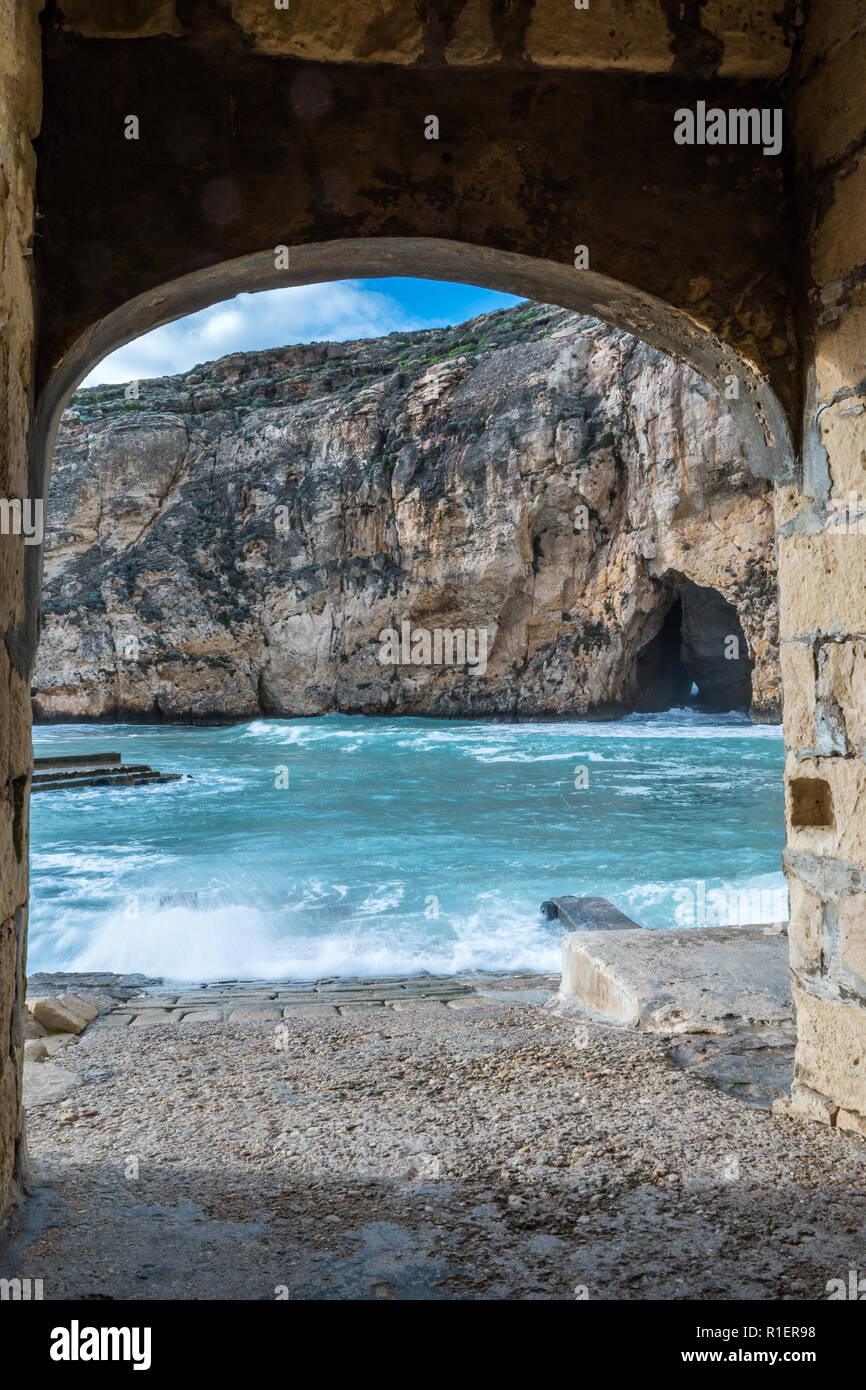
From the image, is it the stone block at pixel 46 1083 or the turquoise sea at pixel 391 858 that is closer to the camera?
the stone block at pixel 46 1083

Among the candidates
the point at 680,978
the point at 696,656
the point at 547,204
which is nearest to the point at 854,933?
the point at 680,978

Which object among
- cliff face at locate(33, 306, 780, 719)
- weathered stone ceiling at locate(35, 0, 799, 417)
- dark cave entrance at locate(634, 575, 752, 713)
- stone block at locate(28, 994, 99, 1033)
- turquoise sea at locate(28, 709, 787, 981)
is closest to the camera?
weathered stone ceiling at locate(35, 0, 799, 417)

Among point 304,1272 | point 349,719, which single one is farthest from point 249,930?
point 349,719

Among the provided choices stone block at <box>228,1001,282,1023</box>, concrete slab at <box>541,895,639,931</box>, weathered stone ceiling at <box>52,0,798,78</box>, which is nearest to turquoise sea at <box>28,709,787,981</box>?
concrete slab at <box>541,895,639,931</box>

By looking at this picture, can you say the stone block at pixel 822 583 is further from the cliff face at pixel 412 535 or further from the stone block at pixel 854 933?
the cliff face at pixel 412 535

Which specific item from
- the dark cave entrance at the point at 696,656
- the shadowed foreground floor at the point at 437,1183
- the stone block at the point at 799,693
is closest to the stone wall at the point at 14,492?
the shadowed foreground floor at the point at 437,1183

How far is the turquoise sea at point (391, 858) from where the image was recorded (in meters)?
6.21

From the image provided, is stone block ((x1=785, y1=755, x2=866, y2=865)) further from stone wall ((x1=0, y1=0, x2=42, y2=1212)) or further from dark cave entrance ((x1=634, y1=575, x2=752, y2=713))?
dark cave entrance ((x1=634, y1=575, x2=752, y2=713))

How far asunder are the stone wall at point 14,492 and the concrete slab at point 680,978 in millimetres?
2069

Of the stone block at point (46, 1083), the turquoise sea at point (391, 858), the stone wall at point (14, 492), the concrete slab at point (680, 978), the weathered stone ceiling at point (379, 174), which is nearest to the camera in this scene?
the stone wall at point (14, 492)

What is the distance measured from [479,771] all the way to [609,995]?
44.6 feet

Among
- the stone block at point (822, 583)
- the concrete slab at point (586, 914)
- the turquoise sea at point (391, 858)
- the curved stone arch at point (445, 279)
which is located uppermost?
the curved stone arch at point (445, 279)

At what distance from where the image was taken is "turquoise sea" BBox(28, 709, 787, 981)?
621 cm

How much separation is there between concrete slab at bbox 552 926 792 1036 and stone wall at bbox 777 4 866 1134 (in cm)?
76
